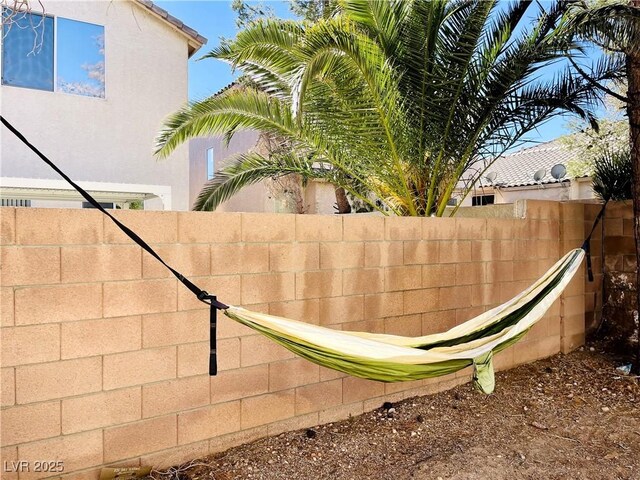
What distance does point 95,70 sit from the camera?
695cm

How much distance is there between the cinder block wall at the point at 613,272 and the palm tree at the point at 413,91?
4.00 ft

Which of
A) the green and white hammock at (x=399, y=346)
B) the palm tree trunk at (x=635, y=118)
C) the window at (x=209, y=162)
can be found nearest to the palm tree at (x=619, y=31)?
the palm tree trunk at (x=635, y=118)

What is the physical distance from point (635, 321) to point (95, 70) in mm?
7567

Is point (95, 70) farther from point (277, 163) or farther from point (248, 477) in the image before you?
point (248, 477)

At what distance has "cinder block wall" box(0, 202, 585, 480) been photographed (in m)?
2.08

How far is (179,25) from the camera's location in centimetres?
751

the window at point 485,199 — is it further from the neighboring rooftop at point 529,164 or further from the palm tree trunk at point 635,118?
the palm tree trunk at point 635,118

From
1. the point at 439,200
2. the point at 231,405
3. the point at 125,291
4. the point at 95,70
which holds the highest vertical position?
the point at 95,70

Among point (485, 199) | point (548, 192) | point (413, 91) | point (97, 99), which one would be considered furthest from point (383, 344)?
point (485, 199)

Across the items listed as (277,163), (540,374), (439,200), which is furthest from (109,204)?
(540,374)

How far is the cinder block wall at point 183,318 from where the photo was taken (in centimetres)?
208

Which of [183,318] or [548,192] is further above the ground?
[548,192]

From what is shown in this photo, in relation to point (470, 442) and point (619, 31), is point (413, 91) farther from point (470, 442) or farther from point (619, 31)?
point (470, 442)

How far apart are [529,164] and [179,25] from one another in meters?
11.6
